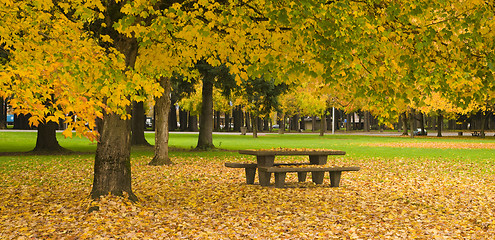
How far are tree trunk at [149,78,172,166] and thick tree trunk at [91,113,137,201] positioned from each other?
25.6 feet

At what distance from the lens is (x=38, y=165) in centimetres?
1756

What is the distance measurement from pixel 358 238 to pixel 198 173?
8.78m

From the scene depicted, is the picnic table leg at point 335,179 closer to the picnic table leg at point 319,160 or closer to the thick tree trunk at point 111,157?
the picnic table leg at point 319,160

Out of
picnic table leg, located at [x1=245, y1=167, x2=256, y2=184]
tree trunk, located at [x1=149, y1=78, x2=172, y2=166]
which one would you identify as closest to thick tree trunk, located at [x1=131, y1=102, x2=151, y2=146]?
tree trunk, located at [x1=149, y1=78, x2=172, y2=166]

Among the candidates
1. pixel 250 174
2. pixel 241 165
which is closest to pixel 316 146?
pixel 250 174

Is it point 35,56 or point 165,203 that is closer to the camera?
point 35,56

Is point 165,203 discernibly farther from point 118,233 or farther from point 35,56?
point 35,56

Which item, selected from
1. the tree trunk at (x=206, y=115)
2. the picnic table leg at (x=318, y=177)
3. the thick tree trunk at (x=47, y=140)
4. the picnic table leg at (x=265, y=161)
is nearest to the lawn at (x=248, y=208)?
the picnic table leg at (x=318, y=177)

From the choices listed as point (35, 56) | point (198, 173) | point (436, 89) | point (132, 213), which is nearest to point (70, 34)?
point (35, 56)

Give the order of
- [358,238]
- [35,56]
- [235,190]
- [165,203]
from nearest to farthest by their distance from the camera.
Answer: [358,238] → [35,56] → [165,203] → [235,190]

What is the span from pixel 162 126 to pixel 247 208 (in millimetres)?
8782

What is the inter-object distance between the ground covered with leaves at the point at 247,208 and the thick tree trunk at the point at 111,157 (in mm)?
329

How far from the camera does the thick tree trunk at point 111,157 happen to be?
30.2 feet

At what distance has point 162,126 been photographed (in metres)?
17.4
